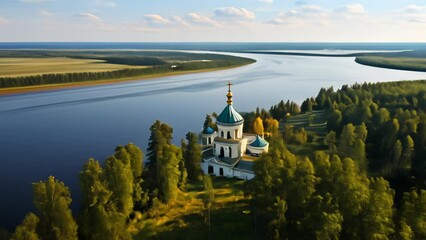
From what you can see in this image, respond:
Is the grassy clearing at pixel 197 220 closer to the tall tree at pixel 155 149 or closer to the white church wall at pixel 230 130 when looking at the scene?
the tall tree at pixel 155 149

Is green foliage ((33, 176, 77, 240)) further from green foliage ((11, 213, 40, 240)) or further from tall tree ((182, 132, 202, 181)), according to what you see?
tall tree ((182, 132, 202, 181))

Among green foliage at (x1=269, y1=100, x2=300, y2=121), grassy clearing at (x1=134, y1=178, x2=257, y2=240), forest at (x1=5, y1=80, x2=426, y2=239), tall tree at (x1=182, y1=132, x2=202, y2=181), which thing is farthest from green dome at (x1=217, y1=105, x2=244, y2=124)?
green foliage at (x1=269, y1=100, x2=300, y2=121)

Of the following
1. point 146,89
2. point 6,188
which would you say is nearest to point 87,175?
point 6,188

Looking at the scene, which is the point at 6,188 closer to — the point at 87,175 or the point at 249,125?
the point at 87,175

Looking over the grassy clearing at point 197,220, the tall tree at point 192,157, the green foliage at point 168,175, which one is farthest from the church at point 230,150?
the green foliage at point 168,175

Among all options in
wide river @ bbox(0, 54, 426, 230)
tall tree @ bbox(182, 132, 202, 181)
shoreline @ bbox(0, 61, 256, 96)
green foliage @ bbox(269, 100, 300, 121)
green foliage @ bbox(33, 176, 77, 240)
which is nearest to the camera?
green foliage @ bbox(33, 176, 77, 240)

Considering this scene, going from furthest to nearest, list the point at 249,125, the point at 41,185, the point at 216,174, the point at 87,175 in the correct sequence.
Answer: the point at 249,125
the point at 216,174
the point at 87,175
the point at 41,185

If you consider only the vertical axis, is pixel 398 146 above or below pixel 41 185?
below
